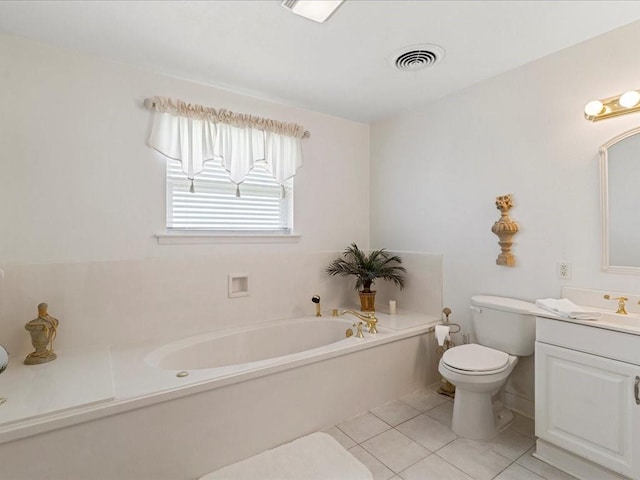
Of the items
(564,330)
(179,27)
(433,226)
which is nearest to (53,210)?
(179,27)

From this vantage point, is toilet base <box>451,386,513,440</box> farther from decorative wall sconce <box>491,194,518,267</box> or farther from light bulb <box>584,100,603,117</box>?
light bulb <box>584,100,603,117</box>

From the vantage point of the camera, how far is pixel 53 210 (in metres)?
2.02

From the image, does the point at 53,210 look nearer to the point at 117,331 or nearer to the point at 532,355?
the point at 117,331

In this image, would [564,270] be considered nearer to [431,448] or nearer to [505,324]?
[505,324]

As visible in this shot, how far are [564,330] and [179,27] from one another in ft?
8.65

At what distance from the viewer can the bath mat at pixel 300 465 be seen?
1653 millimetres

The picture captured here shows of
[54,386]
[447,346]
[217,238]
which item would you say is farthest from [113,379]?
[447,346]

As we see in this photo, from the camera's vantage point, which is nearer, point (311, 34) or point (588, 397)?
point (588, 397)

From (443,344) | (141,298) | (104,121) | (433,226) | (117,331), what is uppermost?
(104,121)

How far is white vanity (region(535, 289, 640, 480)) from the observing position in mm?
1526

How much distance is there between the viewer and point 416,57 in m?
2.14

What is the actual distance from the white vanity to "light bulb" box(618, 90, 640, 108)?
107 centimetres

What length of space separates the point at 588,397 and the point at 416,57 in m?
2.13

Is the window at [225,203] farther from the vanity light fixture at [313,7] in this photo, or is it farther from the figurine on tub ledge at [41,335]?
the vanity light fixture at [313,7]
